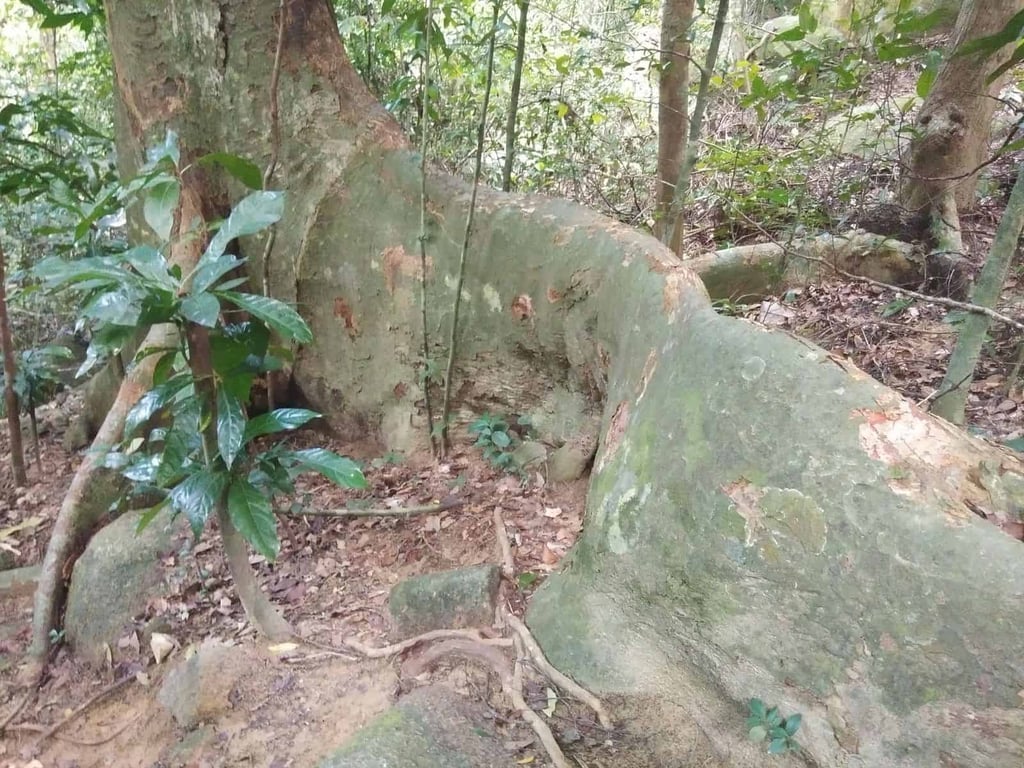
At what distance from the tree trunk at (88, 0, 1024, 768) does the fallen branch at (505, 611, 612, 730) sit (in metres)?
0.04

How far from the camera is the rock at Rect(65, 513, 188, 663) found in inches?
119

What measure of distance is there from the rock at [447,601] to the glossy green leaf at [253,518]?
63 cm

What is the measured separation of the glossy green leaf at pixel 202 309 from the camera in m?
1.66

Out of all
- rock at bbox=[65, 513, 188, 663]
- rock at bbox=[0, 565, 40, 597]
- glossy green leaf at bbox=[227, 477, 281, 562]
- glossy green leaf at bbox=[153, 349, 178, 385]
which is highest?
glossy green leaf at bbox=[153, 349, 178, 385]

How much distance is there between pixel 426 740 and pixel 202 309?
50.3 inches

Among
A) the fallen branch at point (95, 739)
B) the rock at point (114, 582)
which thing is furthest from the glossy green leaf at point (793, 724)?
the rock at point (114, 582)

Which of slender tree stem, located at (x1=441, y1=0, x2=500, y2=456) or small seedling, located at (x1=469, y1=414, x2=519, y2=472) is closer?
slender tree stem, located at (x1=441, y1=0, x2=500, y2=456)

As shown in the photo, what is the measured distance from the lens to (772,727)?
1.74 metres

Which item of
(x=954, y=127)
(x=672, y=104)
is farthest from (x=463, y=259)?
(x=954, y=127)

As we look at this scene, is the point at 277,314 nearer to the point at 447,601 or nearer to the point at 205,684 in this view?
the point at 447,601

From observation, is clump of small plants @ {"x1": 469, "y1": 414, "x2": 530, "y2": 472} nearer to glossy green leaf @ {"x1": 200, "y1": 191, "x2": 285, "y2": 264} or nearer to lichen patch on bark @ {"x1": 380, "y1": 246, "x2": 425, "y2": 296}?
lichen patch on bark @ {"x1": 380, "y1": 246, "x2": 425, "y2": 296}

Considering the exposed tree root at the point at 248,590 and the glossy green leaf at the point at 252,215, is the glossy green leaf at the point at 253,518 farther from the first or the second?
the glossy green leaf at the point at 252,215

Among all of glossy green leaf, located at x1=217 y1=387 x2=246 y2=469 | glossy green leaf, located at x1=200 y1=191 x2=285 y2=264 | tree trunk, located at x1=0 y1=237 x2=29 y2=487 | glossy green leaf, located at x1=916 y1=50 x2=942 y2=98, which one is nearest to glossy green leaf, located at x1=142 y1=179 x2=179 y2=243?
glossy green leaf, located at x1=200 y1=191 x2=285 y2=264

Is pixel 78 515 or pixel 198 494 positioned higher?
pixel 198 494
